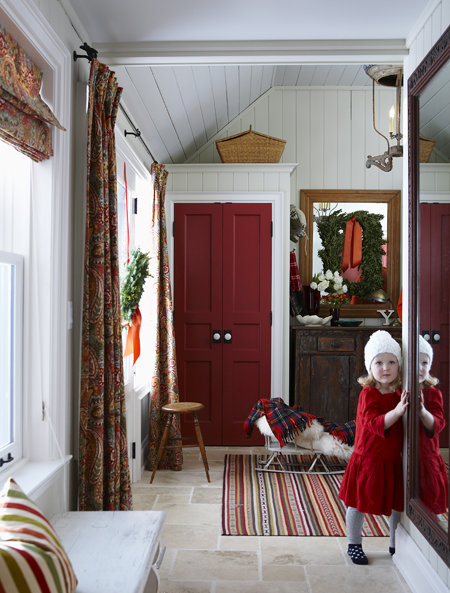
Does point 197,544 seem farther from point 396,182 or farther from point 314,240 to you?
point 396,182

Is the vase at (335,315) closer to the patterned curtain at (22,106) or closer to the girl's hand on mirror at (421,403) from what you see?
the girl's hand on mirror at (421,403)

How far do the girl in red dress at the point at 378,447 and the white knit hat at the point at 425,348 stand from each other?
0.29 m

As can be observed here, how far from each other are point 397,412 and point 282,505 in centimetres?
132

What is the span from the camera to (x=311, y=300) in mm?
5207

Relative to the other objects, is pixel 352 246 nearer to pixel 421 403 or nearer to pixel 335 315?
pixel 335 315

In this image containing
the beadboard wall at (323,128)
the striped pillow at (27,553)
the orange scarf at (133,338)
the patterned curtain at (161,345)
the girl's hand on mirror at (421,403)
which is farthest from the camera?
the beadboard wall at (323,128)

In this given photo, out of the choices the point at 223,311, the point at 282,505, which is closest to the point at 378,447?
the point at 282,505

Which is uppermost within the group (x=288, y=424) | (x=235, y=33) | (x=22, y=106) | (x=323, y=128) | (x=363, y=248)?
(x=323, y=128)

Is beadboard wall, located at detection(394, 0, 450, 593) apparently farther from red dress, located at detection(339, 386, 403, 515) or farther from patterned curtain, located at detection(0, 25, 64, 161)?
patterned curtain, located at detection(0, 25, 64, 161)

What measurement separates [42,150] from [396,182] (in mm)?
4070

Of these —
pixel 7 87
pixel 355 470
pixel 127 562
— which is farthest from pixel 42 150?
pixel 355 470

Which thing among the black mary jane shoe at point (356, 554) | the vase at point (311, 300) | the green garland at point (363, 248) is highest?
the green garland at point (363, 248)

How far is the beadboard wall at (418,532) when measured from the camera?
7.39ft

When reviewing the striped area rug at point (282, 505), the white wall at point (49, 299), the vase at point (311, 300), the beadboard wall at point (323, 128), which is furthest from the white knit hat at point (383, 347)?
the beadboard wall at point (323, 128)
